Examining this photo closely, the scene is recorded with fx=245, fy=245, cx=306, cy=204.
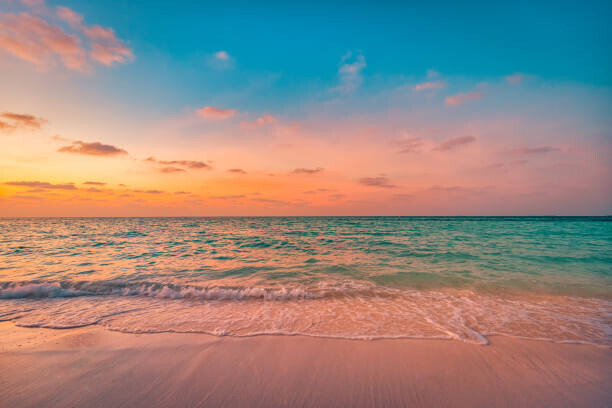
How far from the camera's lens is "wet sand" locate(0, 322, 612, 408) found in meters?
2.91

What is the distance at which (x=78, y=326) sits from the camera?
16.2 ft

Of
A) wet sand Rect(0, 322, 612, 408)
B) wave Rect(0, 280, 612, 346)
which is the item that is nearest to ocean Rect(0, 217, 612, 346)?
wave Rect(0, 280, 612, 346)

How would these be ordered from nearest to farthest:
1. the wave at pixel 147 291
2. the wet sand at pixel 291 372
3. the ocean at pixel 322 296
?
the wet sand at pixel 291 372 → the ocean at pixel 322 296 → the wave at pixel 147 291

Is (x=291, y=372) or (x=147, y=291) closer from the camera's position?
(x=291, y=372)

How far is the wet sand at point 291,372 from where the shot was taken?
9.54 feet

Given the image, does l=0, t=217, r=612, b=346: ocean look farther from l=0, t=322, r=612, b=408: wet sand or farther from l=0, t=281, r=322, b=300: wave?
l=0, t=322, r=612, b=408: wet sand

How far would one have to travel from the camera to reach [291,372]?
3.42 metres

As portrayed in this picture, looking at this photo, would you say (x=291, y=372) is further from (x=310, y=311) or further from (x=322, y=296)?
(x=322, y=296)

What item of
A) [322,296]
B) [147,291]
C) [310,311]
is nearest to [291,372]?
[310,311]

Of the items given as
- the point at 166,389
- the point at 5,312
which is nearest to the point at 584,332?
the point at 166,389

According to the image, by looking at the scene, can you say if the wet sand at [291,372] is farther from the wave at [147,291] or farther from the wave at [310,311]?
the wave at [147,291]

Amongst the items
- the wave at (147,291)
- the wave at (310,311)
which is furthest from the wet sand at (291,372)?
the wave at (147,291)

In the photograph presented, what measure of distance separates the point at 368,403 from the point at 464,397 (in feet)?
3.79

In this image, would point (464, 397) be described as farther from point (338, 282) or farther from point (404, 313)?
point (338, 282)
